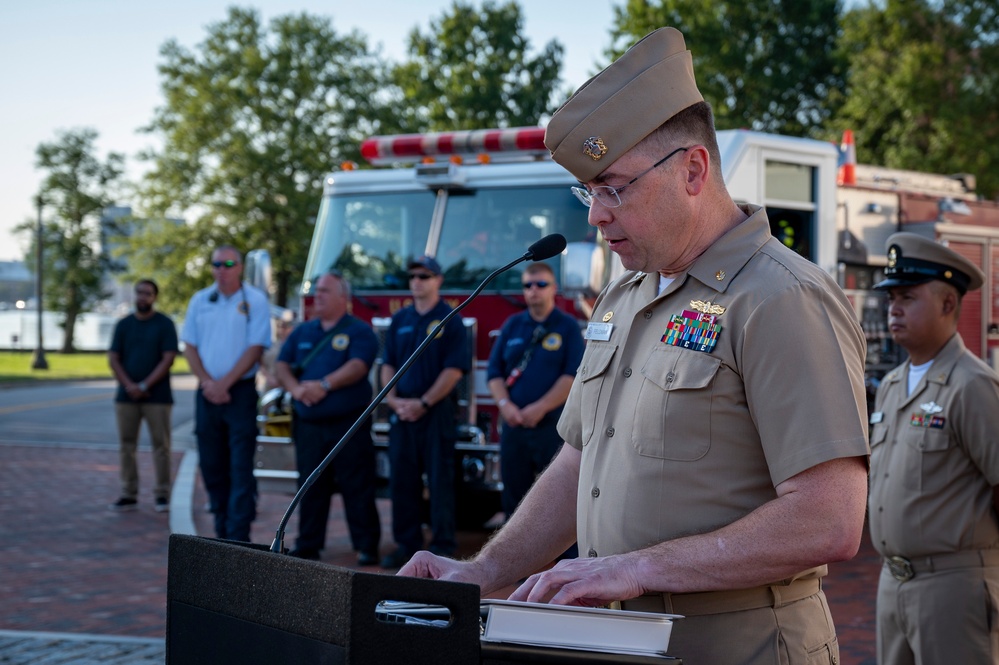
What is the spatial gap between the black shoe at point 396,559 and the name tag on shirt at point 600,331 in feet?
18.9

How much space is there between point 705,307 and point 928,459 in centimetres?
223

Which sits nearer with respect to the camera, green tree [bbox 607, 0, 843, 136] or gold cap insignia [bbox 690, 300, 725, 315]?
gold cap insignia [bbox 690, 300, 725, 315]

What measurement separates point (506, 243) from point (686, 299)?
20.5 ft

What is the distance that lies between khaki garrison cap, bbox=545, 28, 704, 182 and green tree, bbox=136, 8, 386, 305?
116 ft

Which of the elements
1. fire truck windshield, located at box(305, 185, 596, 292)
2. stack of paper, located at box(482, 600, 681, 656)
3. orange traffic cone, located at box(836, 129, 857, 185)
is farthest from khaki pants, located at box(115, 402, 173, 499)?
stack of paper, located at box(482, 600, 681, 656)

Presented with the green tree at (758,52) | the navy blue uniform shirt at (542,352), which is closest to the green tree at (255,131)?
the green tree at (758,52)

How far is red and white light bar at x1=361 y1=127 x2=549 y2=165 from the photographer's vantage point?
834 cm

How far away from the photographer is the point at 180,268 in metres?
38.4

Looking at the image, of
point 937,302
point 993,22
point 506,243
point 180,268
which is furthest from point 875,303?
point 180,268

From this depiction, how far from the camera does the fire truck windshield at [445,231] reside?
320 inches

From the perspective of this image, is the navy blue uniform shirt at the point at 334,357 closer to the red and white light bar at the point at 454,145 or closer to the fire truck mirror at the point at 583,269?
the red and white light bar at the point at 454,145

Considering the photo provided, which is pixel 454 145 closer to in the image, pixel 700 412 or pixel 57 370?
pixel 700 412

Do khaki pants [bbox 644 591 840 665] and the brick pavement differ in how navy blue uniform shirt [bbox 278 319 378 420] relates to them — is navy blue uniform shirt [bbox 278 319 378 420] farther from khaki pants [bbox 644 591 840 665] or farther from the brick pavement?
khaki pants [bbox 644 591 840 665]

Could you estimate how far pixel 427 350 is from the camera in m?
7.93
